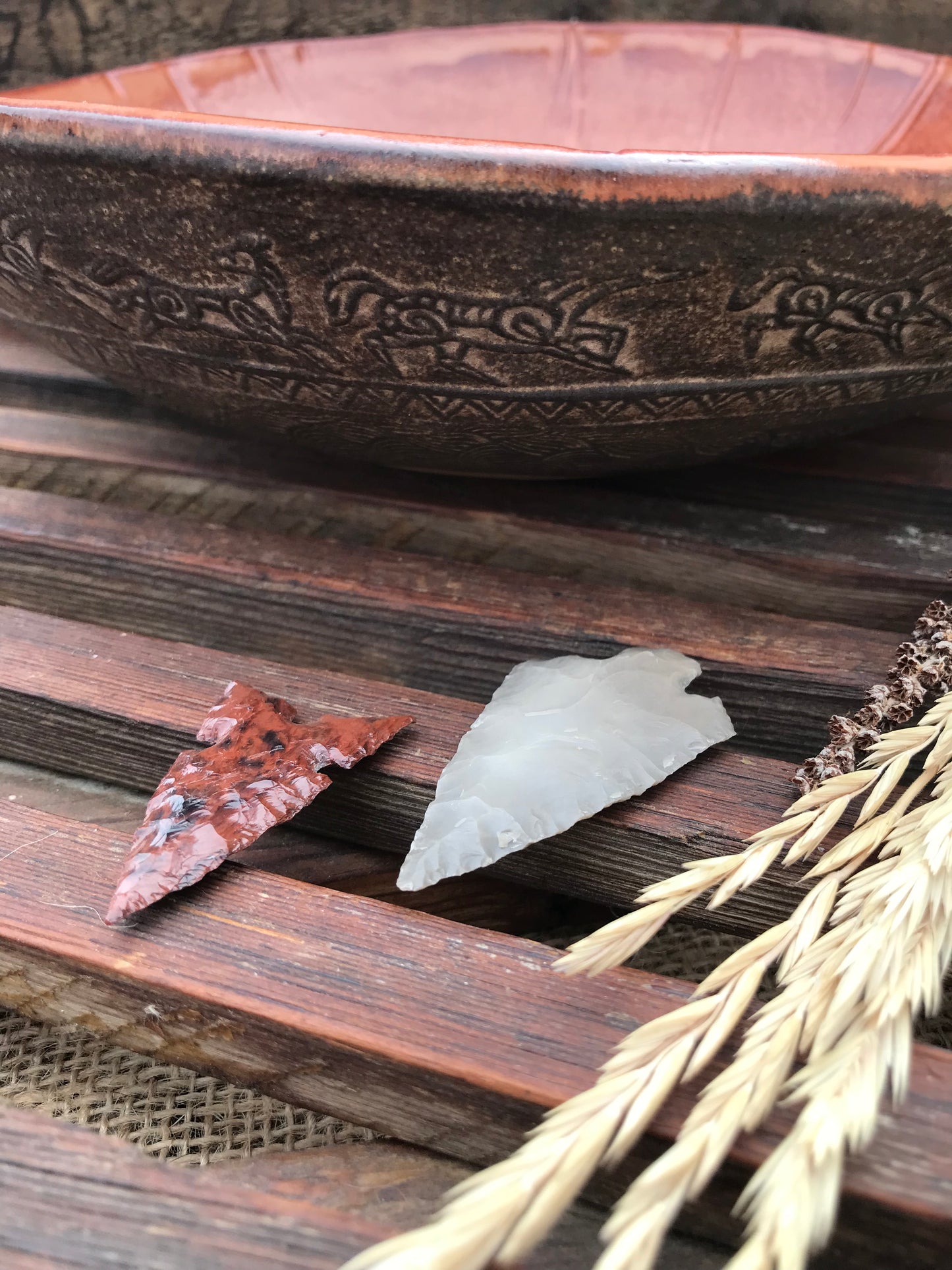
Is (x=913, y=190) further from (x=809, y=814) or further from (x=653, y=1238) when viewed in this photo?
(x=653, y=1238)

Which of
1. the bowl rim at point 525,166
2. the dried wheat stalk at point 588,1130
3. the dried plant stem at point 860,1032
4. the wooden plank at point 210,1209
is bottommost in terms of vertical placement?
the wooden plank at point 210,1209

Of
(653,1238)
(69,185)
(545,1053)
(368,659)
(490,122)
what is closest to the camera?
(653,1238)

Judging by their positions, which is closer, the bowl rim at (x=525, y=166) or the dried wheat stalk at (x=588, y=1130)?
the dried wheat stalk at (x=588, y=1130)

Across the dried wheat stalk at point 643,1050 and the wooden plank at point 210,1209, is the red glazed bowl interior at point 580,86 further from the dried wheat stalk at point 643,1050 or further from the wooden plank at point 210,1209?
the wooden plank at point 210,1209

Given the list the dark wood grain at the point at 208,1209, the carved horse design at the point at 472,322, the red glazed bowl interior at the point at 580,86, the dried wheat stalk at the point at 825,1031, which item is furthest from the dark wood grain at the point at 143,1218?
the red glazed bowl interior at the point at 580,86

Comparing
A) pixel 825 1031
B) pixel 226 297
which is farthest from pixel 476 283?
pixel 825 1031

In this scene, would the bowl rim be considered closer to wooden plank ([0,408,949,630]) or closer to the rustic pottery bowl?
the rustic pottery bowl

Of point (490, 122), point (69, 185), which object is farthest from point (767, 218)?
point (490, 122)
